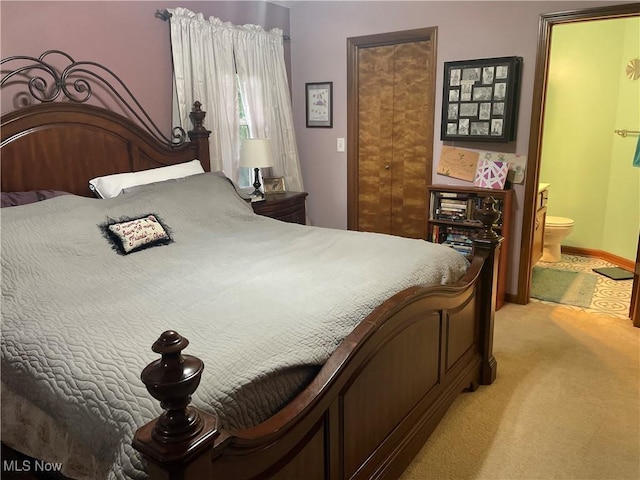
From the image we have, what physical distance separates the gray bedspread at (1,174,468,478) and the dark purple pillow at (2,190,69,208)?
229 millimetres

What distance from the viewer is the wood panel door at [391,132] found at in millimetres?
3977

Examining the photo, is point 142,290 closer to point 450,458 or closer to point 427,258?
point 427,258

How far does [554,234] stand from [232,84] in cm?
321

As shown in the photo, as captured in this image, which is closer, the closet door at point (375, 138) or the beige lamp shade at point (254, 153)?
the beige lamp shade at point (254, 153)

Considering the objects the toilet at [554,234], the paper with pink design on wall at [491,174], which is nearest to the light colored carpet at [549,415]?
the paper with pink design on wall at [491,174]

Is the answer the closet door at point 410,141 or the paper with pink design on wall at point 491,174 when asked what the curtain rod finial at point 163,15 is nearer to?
the closet door at point 410,141

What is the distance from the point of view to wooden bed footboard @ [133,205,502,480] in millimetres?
935

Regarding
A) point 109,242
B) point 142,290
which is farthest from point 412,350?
point 109,242

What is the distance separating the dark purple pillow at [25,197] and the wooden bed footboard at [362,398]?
1849mm

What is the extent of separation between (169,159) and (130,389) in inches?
94.3

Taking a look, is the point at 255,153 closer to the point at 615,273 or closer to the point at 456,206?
the point at 456,206

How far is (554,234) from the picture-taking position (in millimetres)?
4750

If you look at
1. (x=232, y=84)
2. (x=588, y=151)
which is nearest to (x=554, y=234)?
(x=588, y=151)

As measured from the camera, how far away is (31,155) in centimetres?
266
